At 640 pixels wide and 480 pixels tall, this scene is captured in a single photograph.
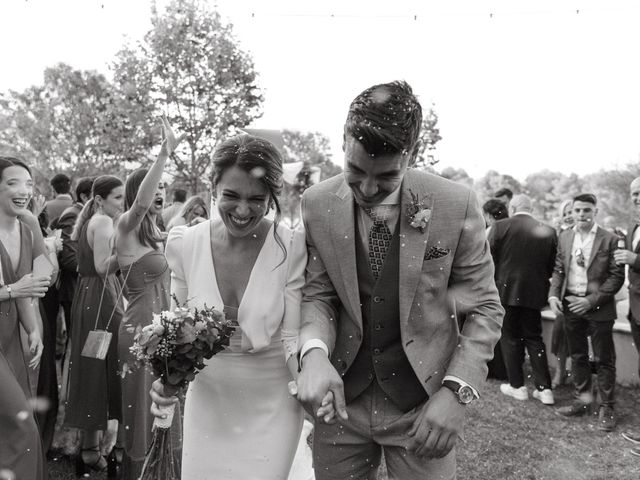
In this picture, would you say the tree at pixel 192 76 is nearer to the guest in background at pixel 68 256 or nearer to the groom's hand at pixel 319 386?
the guest in background at pixel 68 256

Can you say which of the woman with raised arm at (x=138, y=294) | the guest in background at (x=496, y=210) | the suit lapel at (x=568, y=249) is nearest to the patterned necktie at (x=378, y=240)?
the woman with raised arm at (x=138, y=294)

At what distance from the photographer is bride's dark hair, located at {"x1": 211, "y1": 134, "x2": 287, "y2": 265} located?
250 centimetres

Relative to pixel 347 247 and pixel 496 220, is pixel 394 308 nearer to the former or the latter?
pixel 347 247

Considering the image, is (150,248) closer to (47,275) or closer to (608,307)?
(47,275)

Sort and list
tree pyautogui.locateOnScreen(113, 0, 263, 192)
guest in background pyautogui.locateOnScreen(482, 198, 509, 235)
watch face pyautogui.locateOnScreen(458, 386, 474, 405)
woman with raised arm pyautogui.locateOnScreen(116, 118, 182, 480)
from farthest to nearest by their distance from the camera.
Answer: tree pyautogui.locateOnScreen(113, 0, 263, 192) → guest in background pyautogui.locateOnScreen(482, 198, 509, 235) → woman with raised arm pyautogui.locateOnScreen(116, 118, 182, 480) → watch face pyautogui.locateOnScreen(458, 386, 474, 405)

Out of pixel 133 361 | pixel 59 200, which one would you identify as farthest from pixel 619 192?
pixel 133 361

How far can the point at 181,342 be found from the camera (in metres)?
2.31

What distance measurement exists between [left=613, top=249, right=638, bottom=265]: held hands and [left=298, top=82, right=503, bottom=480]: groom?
440cm

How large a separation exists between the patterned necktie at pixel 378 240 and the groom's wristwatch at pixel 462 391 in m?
0.49

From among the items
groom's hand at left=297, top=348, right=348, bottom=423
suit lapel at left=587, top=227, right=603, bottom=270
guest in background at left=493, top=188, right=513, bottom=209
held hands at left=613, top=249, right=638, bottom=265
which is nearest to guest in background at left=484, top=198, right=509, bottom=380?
guest in background at left=493, top=188, right=513, bottom=209

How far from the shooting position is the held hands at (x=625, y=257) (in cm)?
577

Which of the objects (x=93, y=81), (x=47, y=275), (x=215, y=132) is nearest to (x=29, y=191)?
(x=47, y=275)

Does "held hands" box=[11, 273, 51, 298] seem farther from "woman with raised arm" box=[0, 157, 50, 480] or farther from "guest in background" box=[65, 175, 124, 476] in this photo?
"guest in background" box=[65, 175, 124, 476]

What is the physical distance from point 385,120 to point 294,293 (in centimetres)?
91
